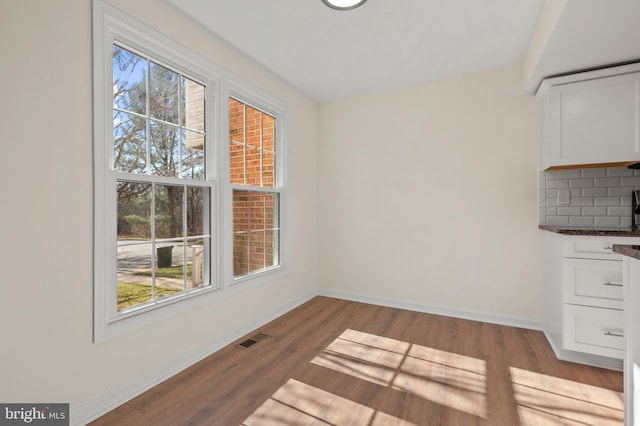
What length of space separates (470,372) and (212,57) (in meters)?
3.16

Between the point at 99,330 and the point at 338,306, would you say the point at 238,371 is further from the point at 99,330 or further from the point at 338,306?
the point at 338,306

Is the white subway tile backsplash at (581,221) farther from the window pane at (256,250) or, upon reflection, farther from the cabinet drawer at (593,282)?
the window pane at (256,250)

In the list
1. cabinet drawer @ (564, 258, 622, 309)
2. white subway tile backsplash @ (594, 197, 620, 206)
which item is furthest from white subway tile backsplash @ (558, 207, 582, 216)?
cabinet drawer @ (564, 258, 622, 309)

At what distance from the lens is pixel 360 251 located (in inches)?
151

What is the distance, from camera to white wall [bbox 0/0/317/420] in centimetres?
140

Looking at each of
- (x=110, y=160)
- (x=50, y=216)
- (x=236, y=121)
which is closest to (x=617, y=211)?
(x=236, y=121)

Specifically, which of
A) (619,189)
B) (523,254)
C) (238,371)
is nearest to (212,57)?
(238,371)

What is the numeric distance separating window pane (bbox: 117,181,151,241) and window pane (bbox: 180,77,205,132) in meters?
0.64

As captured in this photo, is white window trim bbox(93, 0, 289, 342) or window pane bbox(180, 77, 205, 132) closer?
white window trim bbox(93, 0, 289, 342)

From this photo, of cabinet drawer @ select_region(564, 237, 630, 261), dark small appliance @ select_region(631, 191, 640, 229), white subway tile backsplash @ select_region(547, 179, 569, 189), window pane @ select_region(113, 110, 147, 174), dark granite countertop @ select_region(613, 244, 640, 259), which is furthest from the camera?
white subway tile backsplash @ select_region(547, 179, 569, 189)

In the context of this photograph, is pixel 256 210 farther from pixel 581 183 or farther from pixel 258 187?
pixel 581 183

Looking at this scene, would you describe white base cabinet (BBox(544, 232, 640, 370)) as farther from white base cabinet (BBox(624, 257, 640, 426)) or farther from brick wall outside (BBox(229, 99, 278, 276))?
brick wall outside (BBox(229, 99, 278, 276))

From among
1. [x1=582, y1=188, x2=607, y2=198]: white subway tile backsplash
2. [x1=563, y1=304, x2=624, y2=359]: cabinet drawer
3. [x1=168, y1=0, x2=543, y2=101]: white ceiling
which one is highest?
[x1=168, y1=0, x2=543, y2=101]: white ceiling

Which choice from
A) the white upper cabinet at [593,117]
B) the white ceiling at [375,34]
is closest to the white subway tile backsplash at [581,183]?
the white upper cabinet at [593,117]
